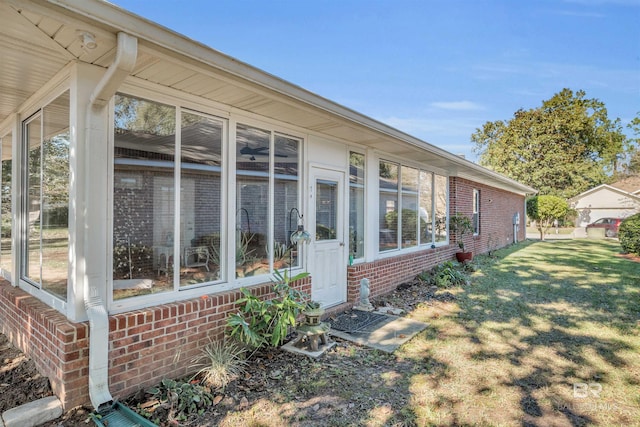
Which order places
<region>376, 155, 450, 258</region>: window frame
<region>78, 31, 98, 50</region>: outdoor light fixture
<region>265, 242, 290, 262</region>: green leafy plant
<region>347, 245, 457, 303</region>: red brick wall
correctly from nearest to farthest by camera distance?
<region>78, 31, 98, 50</region>: outdoor light fixture → <region>265, 242, 290, 262</region>: green leafy plant → <region>347, 245, 457, 303</region>: red brick wall → <region>376, 155, 450, 258</region>: window frame

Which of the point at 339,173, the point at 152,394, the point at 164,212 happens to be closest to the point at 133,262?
the point at 164,212

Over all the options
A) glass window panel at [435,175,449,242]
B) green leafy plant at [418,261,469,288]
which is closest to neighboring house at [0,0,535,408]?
green leafy plant at [418,261,469,288]

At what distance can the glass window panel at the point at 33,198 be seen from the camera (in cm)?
359

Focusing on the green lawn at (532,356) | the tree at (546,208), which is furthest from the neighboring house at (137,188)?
the tree at (546,208)

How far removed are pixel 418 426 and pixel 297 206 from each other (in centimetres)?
297

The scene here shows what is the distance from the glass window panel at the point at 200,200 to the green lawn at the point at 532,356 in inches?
92.0

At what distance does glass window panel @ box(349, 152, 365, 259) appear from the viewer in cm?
583

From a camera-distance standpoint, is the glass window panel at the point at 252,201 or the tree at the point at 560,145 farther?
the tree at the point at 560,145

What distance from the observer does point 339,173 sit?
5.54 m

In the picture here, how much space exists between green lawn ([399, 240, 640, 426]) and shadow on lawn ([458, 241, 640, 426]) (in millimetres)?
14

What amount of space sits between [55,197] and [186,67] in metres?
1.79

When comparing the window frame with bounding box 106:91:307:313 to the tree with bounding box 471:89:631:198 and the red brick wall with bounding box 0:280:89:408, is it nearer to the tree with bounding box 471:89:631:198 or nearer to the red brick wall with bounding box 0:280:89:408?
the red brick wall with bounding box 0:280:89:408

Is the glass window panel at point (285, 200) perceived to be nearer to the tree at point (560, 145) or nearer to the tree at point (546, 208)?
the tree at point (546, 208)

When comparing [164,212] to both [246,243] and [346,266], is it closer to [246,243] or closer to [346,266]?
[246,243]
